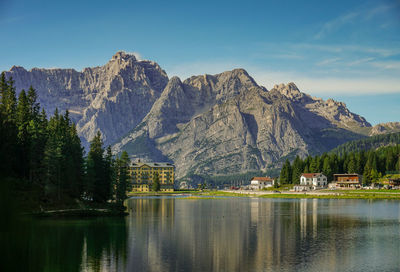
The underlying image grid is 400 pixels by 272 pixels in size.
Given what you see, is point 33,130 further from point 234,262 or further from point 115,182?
point 234,262

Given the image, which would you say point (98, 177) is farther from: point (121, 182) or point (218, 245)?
point (218, 245)

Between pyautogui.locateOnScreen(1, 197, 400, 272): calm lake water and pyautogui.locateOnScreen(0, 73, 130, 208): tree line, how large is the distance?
12323mm

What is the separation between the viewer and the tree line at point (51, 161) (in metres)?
104

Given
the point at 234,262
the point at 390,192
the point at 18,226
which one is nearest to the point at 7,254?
the point at 18,226

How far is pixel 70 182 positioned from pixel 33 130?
17.5 m

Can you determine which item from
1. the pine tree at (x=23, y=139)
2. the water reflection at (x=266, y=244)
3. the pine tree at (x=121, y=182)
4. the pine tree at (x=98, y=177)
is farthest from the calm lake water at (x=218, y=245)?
the pine tree at (x=98, y=177)

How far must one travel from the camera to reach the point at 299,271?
50312 mm

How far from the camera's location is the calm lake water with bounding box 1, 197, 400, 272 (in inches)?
2126

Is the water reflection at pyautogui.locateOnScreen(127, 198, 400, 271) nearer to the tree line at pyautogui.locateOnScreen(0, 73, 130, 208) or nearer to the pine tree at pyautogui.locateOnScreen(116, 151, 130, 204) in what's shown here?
the pine tree at pyautogui.locateOnScreen(116, 151, 130, 204)

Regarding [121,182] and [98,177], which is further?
[98,177]

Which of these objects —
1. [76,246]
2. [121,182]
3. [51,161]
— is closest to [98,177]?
[121,182]

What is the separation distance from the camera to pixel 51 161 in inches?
4117

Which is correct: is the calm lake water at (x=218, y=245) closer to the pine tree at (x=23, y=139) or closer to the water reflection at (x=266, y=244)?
the water reflection at (x=266, y=244)

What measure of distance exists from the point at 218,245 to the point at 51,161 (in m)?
53.8
